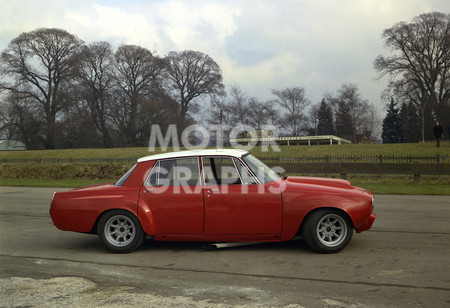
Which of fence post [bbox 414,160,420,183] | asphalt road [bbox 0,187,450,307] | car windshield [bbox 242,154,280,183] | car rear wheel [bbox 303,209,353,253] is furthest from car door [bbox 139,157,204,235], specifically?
fence post [bbox 414,160,420,183]

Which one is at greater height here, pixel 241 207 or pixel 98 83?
pixel 98 83

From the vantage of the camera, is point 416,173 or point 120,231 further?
point 416,173

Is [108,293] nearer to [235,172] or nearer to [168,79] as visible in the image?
[235,172]

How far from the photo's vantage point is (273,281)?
5152mm

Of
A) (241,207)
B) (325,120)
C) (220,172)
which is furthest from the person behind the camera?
(325,120)

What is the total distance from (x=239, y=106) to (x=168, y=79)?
478 inches

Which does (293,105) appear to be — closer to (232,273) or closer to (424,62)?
(424,62)

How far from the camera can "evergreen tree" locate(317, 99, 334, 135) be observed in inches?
3031

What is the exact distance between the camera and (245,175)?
21.8 ft

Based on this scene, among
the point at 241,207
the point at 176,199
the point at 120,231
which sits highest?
the point at 176,199

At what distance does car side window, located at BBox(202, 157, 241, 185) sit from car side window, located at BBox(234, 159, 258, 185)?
7 cm

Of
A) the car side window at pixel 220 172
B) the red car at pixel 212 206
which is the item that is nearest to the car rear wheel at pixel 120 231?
the red car at pixel 212 206

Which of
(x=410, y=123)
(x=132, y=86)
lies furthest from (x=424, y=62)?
(x=132, y=86)

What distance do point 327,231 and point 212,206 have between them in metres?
1.80
